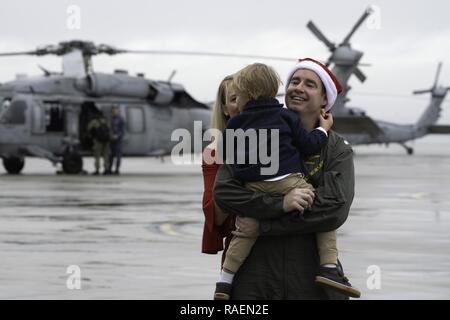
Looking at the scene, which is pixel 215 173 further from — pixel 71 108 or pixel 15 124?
pixel 71 108

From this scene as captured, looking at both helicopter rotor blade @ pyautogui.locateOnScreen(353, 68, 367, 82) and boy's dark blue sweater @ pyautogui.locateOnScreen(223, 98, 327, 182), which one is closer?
boy's dark blue sweater @ pyautogui.locateOnScreen(223, 98, 327, 182)

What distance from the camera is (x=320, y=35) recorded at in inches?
2069

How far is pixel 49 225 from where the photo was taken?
17469mm

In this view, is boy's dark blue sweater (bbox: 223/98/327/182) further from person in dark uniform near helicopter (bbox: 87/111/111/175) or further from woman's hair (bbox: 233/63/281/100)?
person in dark uniform near helicopter (bbox: 87/111/111/175)

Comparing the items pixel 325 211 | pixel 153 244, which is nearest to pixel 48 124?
pixel 153 244

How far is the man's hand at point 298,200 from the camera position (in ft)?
17.8

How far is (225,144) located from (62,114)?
30.4m

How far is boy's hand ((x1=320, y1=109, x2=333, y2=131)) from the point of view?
18.9 feet

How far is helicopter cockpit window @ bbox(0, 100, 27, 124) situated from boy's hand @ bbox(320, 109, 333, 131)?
29566 mm

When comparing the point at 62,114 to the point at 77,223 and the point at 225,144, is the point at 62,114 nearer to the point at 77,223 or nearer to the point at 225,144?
the point at 77,223

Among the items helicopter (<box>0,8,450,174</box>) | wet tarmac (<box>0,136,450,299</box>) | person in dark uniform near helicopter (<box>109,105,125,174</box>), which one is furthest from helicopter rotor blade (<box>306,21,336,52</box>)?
wet tarmac (<box>0,136,450,299</box>)

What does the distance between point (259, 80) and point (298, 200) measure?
1.82 ft

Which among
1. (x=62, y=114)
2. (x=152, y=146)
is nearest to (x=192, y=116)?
(x=152, y=146)

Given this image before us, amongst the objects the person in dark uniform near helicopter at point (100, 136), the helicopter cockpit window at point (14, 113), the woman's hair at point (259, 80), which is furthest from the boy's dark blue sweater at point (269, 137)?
the helicopter cockpit window at point (14, 113)
